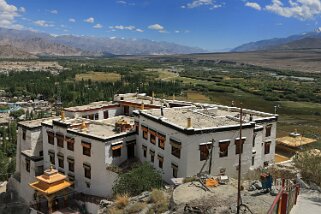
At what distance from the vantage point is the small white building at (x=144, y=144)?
28.4 meters

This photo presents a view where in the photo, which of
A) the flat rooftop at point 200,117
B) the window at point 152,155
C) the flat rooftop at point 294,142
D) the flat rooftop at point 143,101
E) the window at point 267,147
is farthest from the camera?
the flat rooftop at point 143,101

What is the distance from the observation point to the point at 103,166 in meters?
31.9

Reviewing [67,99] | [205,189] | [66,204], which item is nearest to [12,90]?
[67,99]

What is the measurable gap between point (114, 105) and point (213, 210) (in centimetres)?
2828

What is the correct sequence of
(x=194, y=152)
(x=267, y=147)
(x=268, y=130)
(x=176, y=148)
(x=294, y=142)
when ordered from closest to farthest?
(x=194, y=152) → (x=176, y=148) → (x=268, y=130) → (x=267, y=147) → (x=294, y=142)

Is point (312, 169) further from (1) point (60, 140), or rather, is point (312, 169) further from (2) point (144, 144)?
(1) point (60, 140)

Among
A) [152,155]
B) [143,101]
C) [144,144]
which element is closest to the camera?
[152,155]

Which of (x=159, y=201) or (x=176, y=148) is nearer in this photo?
(x=159, y=201)

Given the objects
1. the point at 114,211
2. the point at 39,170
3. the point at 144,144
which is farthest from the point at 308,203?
the point at 39,170

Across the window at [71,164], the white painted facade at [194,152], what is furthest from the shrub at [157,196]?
the window at [71,164]

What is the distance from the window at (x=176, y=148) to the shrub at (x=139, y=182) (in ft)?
6.92

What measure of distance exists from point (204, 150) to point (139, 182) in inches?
209

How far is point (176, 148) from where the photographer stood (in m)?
28.6

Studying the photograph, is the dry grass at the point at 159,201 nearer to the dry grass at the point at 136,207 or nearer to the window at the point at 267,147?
the dry grass at the point at 136,207
